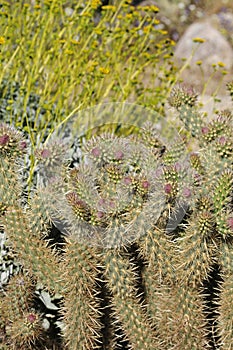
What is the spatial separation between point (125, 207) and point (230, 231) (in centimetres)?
49

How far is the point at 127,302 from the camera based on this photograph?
3.02 metres

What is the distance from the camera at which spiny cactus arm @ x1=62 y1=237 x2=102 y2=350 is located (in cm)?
285

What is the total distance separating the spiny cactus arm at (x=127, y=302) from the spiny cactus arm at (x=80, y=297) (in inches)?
3.0

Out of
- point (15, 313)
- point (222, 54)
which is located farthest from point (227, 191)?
point (222, 54)

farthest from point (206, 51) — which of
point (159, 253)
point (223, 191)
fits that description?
point (159, 253)

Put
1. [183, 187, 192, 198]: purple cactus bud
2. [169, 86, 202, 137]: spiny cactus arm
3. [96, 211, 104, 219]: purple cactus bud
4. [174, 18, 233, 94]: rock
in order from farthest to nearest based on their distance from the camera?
[174, 18, 233, 94]: rock, [169, 86, 202, 137]: spiny cactus arm, [183, 187, 192, 198]: purple cactus bud, [96, 211, 104, 219]: purple cactus bud

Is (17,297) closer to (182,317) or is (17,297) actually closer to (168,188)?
(182,317)

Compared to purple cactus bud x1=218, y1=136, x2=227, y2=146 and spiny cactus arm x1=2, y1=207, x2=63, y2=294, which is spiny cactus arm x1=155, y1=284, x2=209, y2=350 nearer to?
spiny cactus arm x1=2, y1=207, x2=63, y2=294

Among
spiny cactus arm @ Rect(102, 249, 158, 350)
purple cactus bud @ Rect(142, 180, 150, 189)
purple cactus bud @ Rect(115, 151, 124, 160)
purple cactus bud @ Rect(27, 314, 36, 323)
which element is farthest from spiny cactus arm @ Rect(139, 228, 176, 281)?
purple cactus bud @ Rect(27, 314, 36, 323)

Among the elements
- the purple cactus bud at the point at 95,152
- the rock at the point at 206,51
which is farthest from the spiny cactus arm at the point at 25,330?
the rock at the point at 206,51

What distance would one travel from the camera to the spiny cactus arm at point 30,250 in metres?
3.02

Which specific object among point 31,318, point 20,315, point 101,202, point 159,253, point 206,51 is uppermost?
point 101,202

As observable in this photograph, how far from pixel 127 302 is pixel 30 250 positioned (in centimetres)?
52

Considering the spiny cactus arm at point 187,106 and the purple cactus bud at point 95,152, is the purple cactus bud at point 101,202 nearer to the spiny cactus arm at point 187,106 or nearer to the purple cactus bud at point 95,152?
the purple cactus bud at point 95,152
